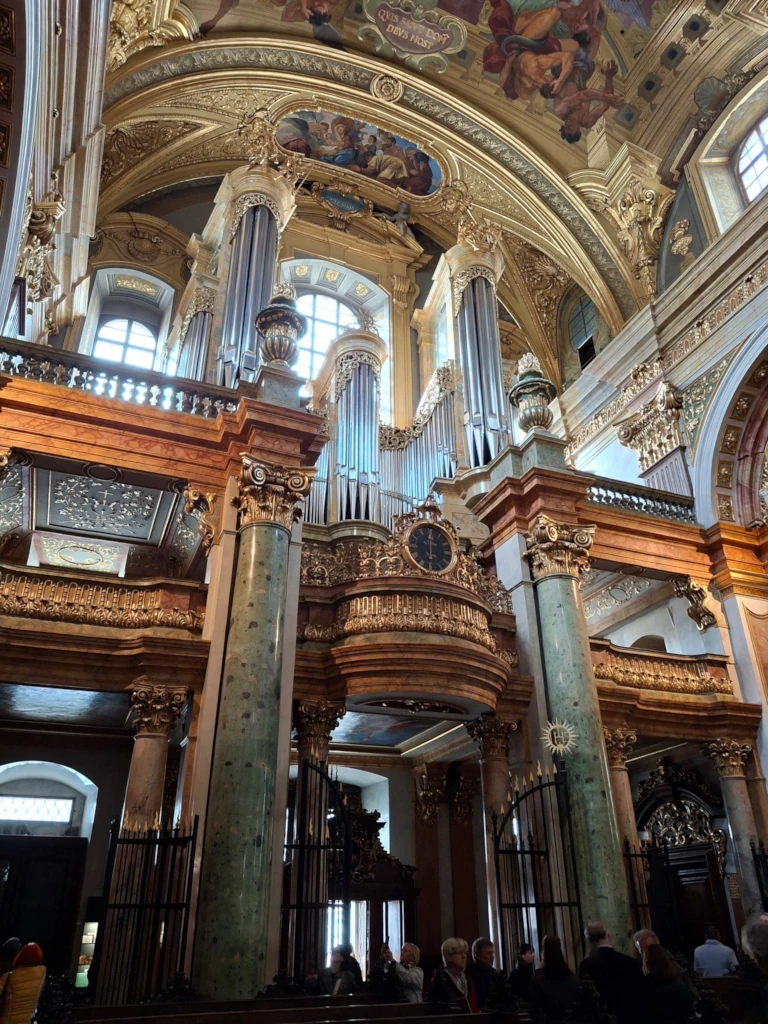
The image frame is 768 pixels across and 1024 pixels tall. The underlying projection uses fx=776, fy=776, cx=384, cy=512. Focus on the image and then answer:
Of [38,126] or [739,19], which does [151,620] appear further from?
[739,19]

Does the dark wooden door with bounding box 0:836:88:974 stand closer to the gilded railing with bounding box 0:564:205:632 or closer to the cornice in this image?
the gilded railing with bounding box 0:564:205:632

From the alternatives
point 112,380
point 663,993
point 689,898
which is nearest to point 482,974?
point 663,993

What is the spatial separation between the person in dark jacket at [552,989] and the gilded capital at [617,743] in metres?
5.61

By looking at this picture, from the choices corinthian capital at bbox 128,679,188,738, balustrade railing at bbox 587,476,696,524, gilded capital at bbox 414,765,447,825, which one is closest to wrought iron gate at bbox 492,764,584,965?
gilded capital at bbox 414,765,447,825

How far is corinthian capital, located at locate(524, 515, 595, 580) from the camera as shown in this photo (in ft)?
31.6

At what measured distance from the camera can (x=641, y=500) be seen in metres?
11.6

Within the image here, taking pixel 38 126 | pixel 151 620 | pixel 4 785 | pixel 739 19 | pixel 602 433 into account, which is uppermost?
pixel 739 19

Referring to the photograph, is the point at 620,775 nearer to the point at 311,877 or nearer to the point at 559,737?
the point at 559,737

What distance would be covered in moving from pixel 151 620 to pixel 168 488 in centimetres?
159

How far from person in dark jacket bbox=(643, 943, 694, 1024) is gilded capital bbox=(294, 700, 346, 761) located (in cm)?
482

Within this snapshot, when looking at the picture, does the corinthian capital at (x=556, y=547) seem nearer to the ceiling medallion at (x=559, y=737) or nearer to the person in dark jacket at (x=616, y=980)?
the ceiling medallion at (x=559, y=737)

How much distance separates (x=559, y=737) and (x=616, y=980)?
14.8 feet

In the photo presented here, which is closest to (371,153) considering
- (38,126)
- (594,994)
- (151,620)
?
(38,126)

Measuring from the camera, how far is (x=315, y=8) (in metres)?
13.9
